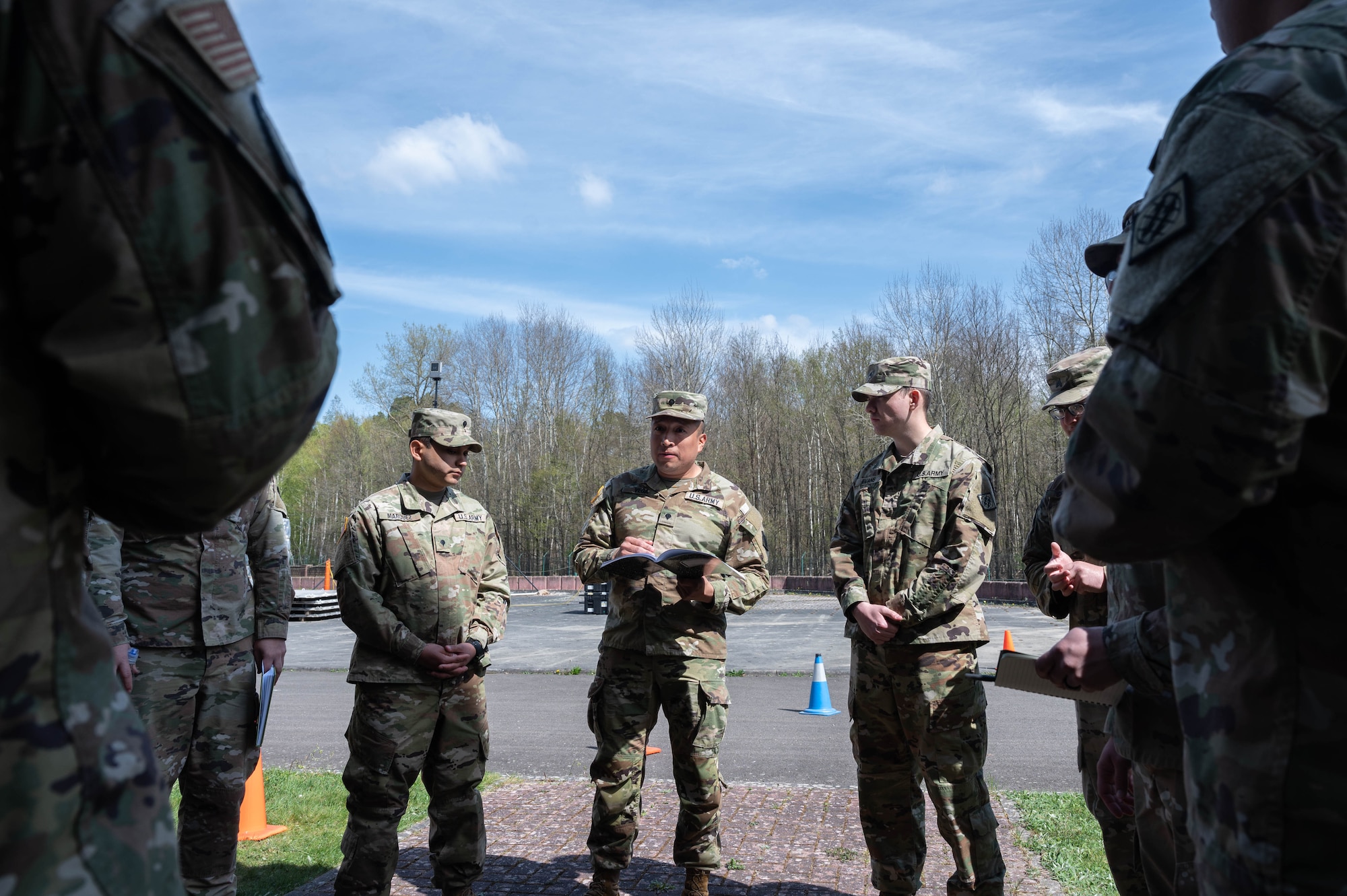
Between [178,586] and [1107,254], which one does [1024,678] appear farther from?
[178,586]

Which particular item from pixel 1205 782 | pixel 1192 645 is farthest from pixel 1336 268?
pixel 1205 782

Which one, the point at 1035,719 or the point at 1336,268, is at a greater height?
the point at 1336,268

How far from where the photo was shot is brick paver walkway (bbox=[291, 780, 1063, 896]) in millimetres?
5332

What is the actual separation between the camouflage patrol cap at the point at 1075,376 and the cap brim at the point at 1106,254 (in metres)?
2.36

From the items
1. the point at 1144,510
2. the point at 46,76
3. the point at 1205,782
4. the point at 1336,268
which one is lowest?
the point at 1205,782

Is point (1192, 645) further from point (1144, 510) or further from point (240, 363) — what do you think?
point (240, 363)

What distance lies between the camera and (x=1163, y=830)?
9.13ft

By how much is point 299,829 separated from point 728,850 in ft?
A: 8.98

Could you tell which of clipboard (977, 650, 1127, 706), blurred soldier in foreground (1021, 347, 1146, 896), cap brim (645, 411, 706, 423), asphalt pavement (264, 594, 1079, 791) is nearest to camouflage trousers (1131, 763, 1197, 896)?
clipboard (977, 650, 1127, 706)

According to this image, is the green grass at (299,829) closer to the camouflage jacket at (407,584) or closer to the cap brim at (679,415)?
the camouflage jacket at (407,584)

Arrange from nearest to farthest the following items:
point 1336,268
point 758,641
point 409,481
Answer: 1. point 1336,268
2. point 409,481
3. point 758,641

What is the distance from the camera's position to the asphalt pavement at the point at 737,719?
8.29m

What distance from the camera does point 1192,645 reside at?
166 cm

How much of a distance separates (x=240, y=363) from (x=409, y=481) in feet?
15.0
